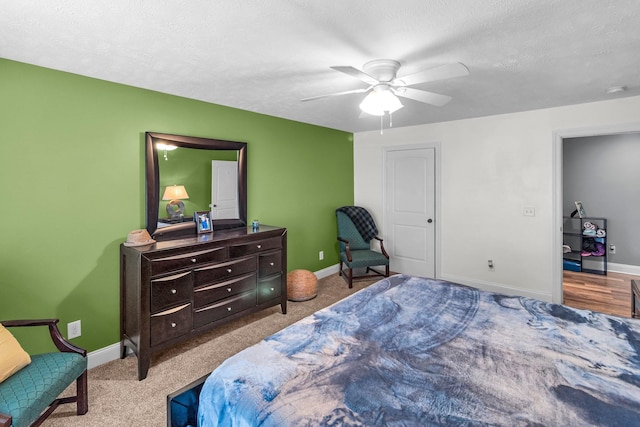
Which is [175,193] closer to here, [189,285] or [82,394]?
[189,285]

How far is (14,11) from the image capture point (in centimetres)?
163

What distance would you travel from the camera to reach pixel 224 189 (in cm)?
354

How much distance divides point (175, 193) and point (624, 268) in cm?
660

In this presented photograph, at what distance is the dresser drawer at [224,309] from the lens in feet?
9.33

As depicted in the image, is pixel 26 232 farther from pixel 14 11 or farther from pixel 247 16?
pixel 247 16

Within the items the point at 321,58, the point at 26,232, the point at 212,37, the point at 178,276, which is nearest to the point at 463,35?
the point at 321,58

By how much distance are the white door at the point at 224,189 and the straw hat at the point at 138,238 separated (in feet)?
2.59

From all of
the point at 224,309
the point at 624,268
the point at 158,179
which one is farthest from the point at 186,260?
the point at 624,268

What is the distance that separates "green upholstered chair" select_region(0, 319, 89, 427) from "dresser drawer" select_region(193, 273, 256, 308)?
0.92 metres

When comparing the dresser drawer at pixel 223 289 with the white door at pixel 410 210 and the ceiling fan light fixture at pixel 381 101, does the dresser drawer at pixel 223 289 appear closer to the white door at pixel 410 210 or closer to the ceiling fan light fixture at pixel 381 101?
the ceiling fan light fixture at pixel 381 101

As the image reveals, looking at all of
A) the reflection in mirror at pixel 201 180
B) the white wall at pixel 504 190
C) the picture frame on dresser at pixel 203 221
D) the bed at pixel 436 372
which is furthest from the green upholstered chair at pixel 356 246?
the bed at pixel 436 372

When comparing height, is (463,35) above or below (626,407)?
above

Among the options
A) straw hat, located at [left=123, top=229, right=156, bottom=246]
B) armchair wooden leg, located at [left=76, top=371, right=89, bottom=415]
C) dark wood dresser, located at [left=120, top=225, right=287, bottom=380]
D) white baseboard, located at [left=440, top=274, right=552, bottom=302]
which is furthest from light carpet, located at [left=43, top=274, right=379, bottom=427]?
white baseboard, located at [left=440, top=274, right=552, bottom=302]

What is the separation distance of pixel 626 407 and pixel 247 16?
2.39 m
